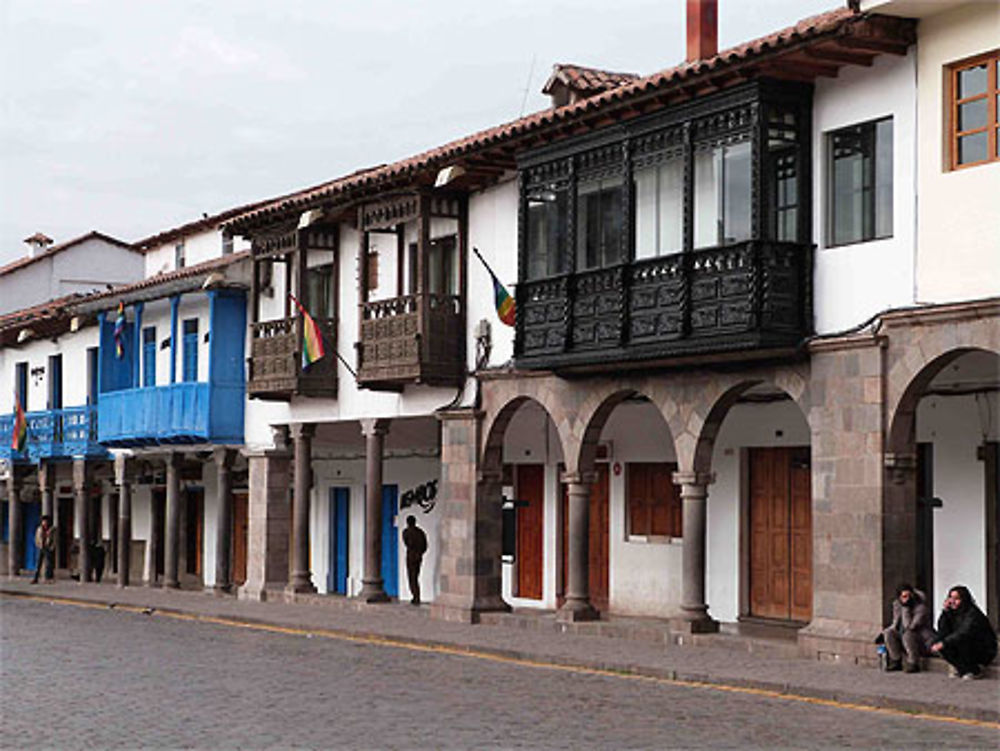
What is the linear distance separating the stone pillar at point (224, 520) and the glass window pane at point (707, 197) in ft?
48.6

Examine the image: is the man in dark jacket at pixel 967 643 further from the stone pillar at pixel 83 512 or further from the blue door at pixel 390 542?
the stone pillar at pixel 83 512

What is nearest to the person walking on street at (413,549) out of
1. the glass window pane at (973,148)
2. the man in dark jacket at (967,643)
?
the man in dark jacket at (967,643)

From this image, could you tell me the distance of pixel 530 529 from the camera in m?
28.0

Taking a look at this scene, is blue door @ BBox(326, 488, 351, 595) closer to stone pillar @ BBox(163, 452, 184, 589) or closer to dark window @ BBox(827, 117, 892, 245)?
stone pillar @ BBox(163, 452, 184, 589)

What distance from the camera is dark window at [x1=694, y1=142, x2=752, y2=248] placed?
19.3 meters

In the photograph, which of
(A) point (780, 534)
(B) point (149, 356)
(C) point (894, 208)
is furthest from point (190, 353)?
(C) point (894, 208)

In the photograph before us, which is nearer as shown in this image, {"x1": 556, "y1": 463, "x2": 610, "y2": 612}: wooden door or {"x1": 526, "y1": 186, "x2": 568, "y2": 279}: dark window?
{"x1": 526, "y1": 186, "x2": 568, "y2": 279}: dark window

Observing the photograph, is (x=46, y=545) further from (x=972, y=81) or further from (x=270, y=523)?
(x=972, y=81)

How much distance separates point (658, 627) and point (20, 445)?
Result: 2307 cm

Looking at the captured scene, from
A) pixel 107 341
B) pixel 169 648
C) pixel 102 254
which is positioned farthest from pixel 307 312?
pixel 102 254

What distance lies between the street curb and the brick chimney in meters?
7.50

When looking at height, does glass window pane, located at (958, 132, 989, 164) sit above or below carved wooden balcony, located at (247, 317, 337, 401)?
above

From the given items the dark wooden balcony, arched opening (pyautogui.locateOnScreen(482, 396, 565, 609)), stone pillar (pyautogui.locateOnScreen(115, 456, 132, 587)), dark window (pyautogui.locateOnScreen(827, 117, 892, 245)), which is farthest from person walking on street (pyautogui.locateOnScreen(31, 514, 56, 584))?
dark window (pyautogui.locateOnScreen(827, 117, 892, 245))

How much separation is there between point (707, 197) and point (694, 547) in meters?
4.23
